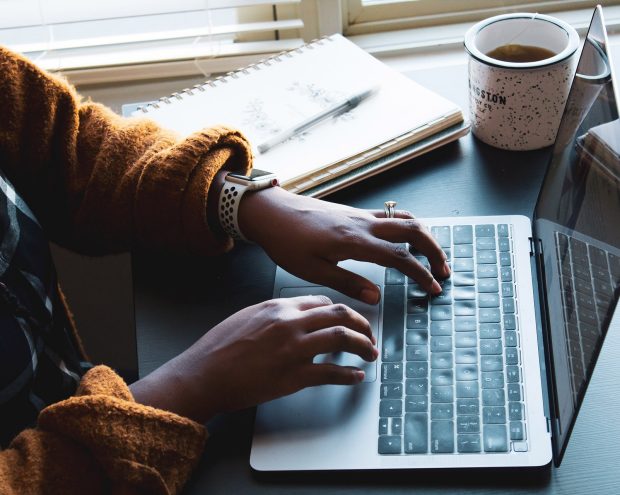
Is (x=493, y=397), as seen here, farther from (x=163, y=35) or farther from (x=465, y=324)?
(x=163, y=35)

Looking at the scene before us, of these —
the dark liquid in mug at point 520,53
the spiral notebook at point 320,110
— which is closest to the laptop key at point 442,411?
the spiral notebook at point 320,110

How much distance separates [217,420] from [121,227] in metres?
0.27

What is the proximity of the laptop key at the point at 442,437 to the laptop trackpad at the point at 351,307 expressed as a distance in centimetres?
7

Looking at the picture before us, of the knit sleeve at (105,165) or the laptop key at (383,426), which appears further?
the knit sleeve at (105,165)

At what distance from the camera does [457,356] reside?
0.74 m

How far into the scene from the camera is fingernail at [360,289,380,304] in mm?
798

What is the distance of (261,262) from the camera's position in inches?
35.1

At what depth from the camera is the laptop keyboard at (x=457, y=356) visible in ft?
2.23

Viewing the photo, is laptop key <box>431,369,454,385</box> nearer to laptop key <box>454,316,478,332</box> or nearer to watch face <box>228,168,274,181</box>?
laptop key <box>454,316,478,332</box>

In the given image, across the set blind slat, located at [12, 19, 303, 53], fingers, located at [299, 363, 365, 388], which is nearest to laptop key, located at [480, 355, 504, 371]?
fingers, located at [299, 363, 365, 388]

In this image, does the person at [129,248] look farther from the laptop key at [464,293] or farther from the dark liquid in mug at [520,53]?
the dark liquid in mug at [520,53]

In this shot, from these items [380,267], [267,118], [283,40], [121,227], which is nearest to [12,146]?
[121,227]

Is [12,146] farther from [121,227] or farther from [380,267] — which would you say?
[380,267]

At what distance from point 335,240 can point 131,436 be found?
0.27 meters
